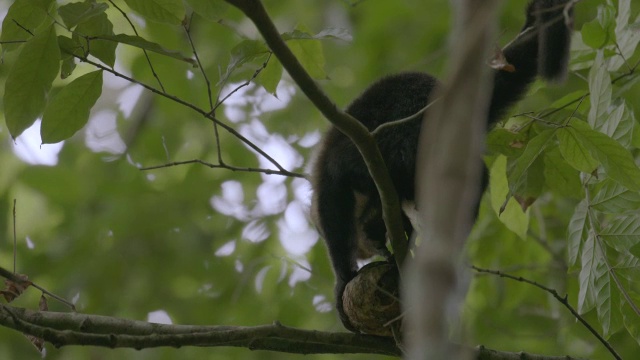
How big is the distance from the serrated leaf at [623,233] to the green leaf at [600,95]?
323 millimetres

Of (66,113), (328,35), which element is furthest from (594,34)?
(66,113)

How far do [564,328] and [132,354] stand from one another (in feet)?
8.70

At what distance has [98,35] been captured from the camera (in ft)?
7.68

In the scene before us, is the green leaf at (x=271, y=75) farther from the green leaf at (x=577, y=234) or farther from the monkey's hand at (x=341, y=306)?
the green leaf at (x=577, y=234)

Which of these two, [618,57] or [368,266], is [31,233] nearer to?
[368,266]

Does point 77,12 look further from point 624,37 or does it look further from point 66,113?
point 624,37

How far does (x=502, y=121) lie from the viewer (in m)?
2.95

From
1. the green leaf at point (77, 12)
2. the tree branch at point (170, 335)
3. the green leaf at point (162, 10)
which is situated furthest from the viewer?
the green leaf at point (162, 10)

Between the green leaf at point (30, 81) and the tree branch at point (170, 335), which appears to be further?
the green leaf at point (30, 81)

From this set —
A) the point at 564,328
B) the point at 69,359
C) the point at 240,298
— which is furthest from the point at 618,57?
the point at 69,359

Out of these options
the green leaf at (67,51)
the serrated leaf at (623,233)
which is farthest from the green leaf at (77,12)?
the serrated leaf at (623,233)

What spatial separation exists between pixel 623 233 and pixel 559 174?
20.6 inches

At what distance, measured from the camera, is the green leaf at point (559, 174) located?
2958 millimetres

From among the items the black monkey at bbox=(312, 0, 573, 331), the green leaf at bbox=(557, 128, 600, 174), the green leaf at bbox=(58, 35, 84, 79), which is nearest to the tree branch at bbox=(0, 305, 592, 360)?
the black monkey at bbox=(312, 0, 573, 331)
